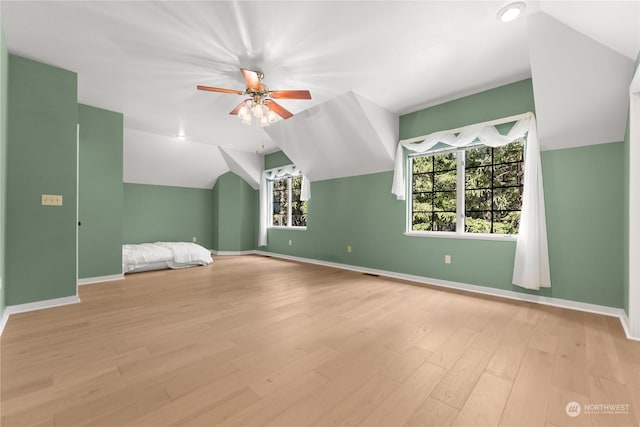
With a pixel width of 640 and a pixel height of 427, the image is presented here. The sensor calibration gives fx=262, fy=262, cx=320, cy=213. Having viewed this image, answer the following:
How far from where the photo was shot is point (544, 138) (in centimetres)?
303

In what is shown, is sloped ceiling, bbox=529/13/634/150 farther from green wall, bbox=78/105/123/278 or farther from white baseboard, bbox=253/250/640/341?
green wall, bbox=78/105/123/278

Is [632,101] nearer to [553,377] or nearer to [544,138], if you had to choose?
[544,138]

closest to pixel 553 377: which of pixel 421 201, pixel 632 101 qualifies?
pixel 632 101

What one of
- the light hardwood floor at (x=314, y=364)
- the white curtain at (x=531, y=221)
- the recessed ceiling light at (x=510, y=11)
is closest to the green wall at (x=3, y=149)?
the light hardwood floor at (x=314, y=364)

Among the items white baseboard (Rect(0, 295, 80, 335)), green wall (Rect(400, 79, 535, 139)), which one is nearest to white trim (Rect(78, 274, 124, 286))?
white baseboard (Rect(0, 295, 80, 335))

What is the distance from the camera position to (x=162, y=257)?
509 centimetres

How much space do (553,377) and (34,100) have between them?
17.1 feet

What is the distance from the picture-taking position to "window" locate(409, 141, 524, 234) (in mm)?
3414

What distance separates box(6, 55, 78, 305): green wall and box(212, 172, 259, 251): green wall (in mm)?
4156

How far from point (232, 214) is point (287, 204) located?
1643 millimetres

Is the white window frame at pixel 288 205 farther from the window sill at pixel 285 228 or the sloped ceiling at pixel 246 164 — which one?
the sloped ceiling at pixel 246 164

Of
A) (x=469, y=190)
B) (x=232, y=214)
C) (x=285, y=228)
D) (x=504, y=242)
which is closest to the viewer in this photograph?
(x=504, y=242)

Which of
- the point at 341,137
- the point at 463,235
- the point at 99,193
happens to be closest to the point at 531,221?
the point at 463,235

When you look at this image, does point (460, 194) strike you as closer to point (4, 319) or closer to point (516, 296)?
point (516, 296)
